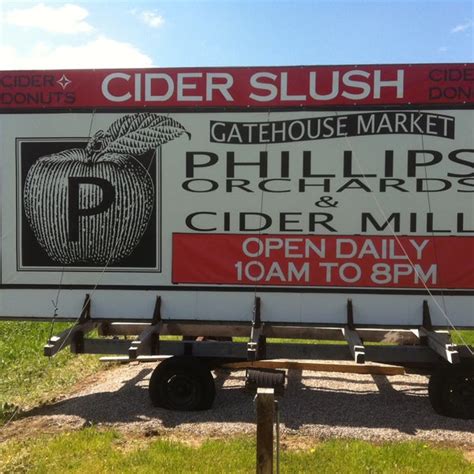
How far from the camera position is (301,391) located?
688 centimetres

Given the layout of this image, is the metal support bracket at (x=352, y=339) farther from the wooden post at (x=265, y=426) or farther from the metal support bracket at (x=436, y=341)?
the wooden post at (x=265, y=426)

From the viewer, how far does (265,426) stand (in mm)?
3393

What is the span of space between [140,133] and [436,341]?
445cm

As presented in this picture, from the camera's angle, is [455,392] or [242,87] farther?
[242,87]

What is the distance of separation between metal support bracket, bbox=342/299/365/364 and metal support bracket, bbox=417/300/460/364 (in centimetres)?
85

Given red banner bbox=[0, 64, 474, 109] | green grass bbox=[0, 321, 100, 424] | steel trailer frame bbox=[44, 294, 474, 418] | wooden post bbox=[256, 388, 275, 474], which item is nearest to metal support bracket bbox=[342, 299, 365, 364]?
steel trailer frame bbox=[44, 294, 474, 418]

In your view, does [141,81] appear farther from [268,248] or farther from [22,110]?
[268,248]

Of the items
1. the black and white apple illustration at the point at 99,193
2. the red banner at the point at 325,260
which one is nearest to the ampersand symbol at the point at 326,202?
the red banner at the point at 325,260

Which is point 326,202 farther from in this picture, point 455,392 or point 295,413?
point 455,392

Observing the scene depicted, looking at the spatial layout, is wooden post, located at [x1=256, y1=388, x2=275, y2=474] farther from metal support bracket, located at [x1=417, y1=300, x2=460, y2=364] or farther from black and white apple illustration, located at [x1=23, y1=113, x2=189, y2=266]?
black and white apple illustration, located at [x1=23, y1=113, x2=189, y2=266]

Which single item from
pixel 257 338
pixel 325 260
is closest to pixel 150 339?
pixel 257 338

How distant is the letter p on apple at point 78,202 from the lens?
247 inches

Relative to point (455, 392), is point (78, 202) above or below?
above

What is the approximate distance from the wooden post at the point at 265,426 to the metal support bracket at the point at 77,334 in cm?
327
